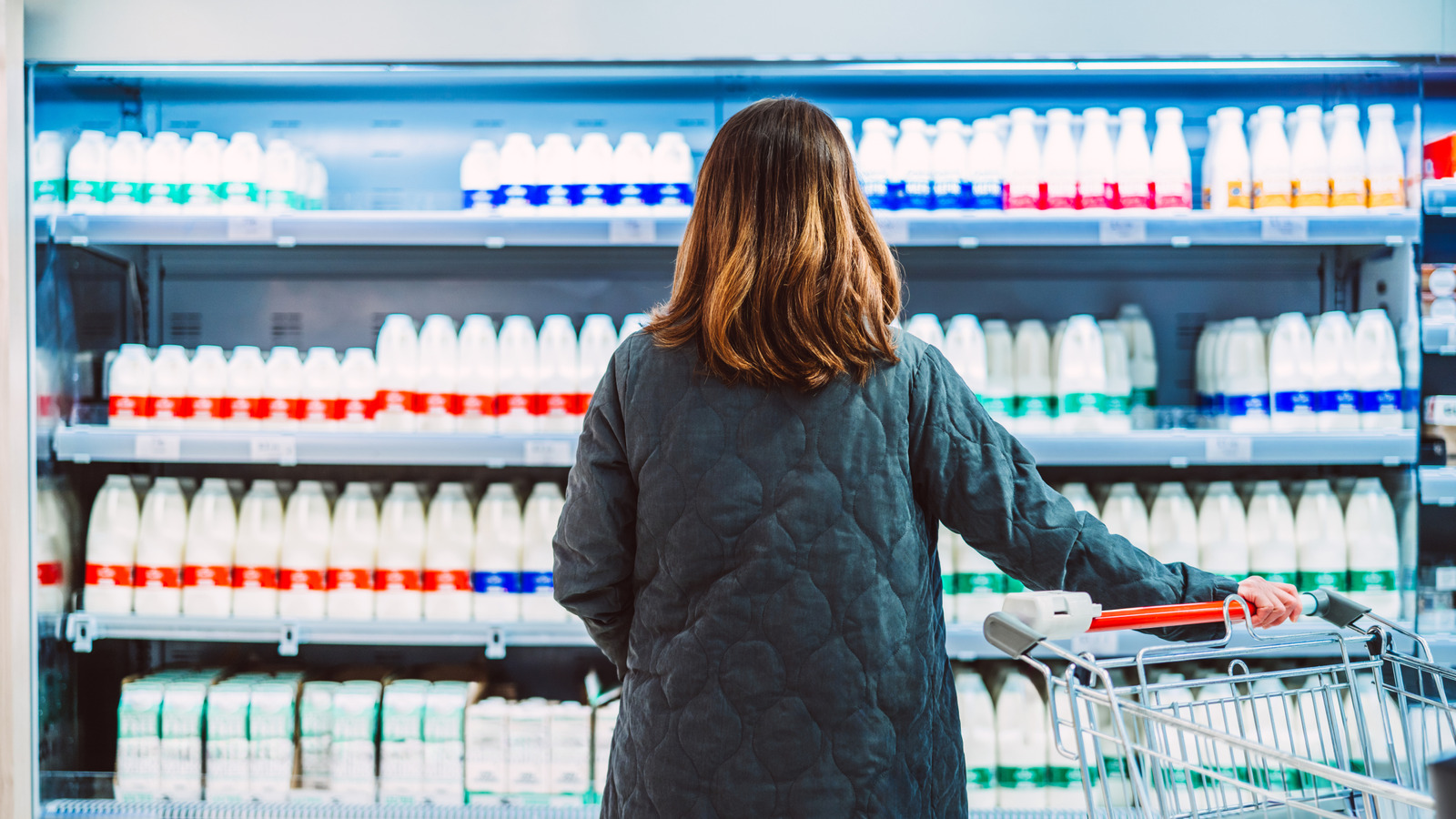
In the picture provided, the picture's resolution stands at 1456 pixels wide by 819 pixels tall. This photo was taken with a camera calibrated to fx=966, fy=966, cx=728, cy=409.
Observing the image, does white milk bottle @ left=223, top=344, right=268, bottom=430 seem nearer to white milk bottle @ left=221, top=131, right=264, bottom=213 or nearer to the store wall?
white milk bottle @ left=221, top=131, right=264, bottom=213

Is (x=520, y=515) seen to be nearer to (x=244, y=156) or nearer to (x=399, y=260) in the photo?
(x=399, y=260)

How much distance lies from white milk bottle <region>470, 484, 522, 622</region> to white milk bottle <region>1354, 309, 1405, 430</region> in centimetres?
180

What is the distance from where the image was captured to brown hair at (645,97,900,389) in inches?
40.4

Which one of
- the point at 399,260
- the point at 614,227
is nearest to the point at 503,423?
the point at 614,227

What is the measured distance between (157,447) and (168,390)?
6.7 inches

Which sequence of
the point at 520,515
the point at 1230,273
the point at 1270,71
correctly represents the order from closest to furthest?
the point at 1270,71 → the point at 520,515 → the point at 1230,273

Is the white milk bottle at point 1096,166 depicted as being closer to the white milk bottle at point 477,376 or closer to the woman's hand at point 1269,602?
the woman's hand at point 1269,602

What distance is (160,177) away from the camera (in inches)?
82.7

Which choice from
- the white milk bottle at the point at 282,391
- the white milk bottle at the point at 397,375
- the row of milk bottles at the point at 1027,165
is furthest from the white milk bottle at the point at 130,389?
the row of milk bottles at the point at 1027,165

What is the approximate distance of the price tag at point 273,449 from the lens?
1.97m

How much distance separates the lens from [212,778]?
6.91 ft

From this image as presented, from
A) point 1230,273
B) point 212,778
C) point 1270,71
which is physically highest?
point 1270,71

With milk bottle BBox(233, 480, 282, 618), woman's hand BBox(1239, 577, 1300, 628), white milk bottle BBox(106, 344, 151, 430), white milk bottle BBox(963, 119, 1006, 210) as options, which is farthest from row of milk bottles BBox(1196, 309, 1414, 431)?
white milk bottle BBox(106, 344, 151, 430)

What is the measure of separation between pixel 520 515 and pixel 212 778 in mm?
861
